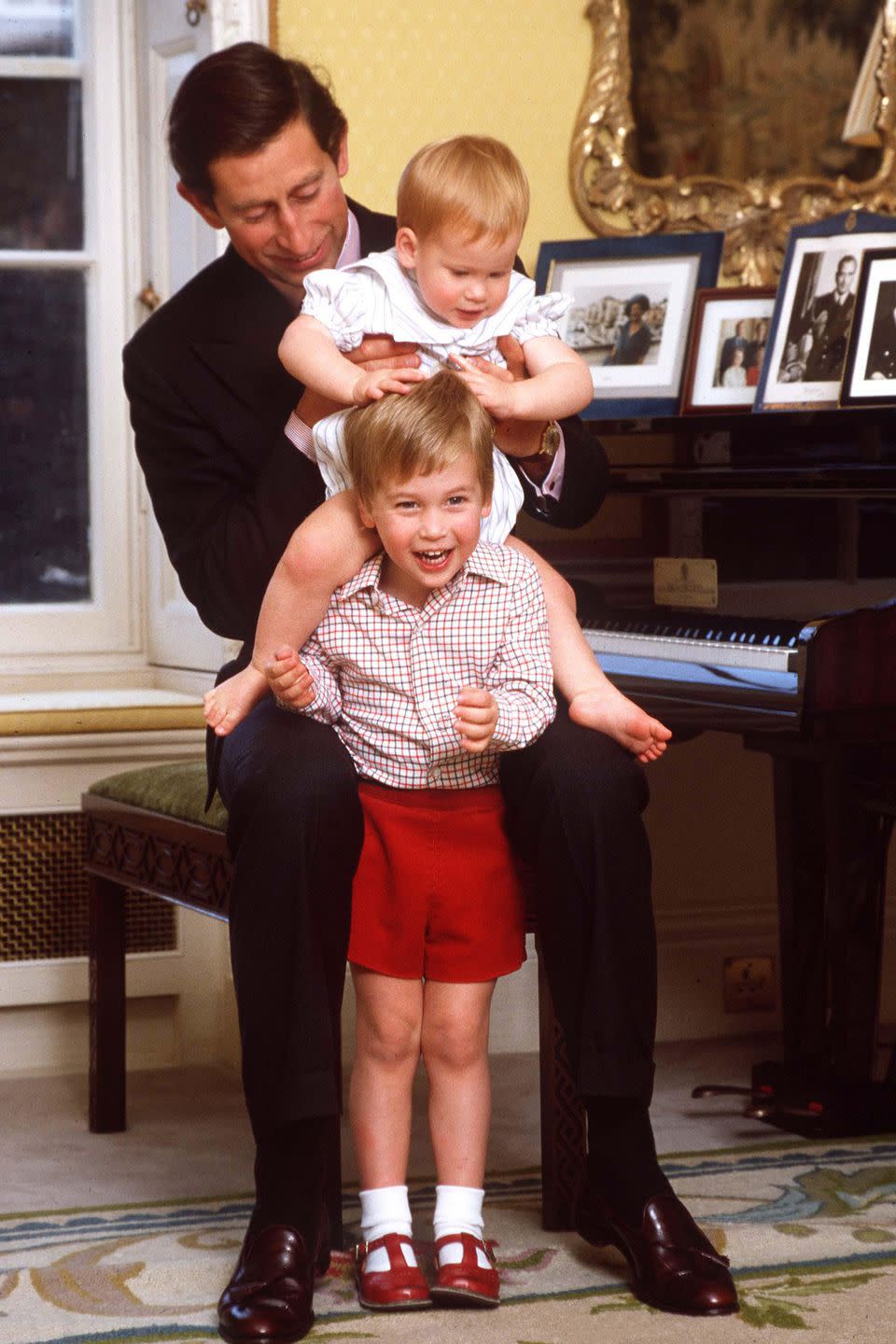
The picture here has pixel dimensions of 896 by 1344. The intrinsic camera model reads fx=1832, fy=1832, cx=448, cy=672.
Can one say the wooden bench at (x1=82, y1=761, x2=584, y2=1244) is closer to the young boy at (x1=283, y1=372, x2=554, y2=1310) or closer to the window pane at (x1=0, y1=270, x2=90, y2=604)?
the young boy at (x1=283, y1=372, x2=554, y2=1310)

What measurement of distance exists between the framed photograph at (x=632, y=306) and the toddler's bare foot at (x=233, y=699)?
1.20 metres

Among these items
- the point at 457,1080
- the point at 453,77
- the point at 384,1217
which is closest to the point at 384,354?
the point at 457,1080

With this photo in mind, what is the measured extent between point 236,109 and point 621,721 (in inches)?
34.4

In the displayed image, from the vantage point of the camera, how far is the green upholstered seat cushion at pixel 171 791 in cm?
267

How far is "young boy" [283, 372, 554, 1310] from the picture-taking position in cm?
209

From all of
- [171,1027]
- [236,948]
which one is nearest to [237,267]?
[236,948]

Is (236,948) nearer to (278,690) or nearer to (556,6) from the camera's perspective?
(278,690)

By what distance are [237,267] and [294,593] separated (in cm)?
59

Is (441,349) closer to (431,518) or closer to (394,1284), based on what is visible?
(431,518)

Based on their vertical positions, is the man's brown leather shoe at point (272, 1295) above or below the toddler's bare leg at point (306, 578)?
below

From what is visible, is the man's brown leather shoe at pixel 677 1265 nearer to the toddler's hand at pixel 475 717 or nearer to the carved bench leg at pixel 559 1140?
the carved bench leg at pixel 559 1140

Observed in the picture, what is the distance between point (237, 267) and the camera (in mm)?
2473

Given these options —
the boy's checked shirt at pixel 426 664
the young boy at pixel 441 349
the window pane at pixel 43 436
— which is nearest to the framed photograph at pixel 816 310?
the young boy at pixel 441 349

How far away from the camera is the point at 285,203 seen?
7.38ft
